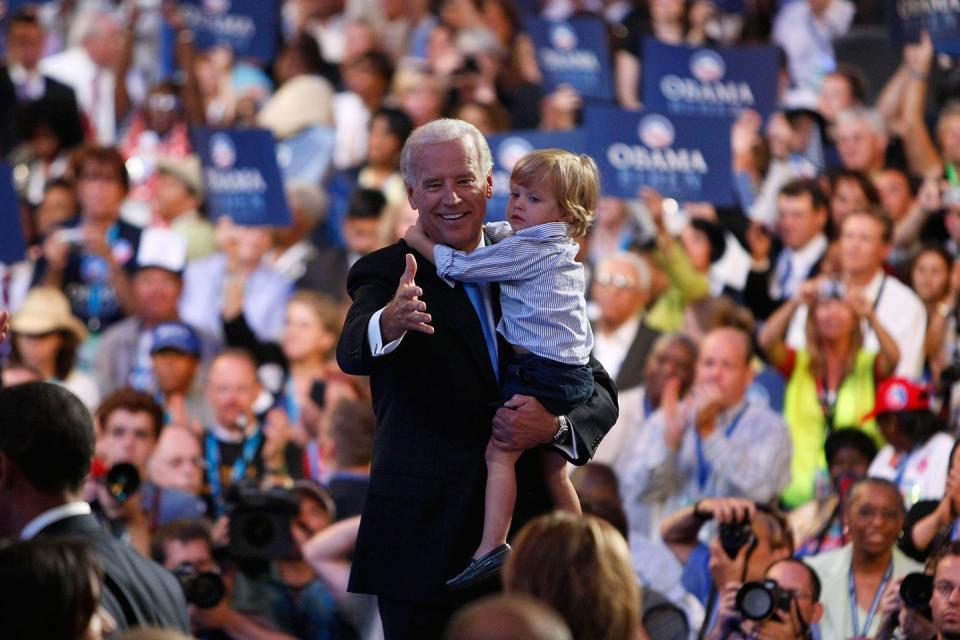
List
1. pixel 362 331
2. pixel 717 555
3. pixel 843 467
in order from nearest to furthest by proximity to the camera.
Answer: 1. pixel 362 331
2. pixel 717 555
3. pixel 843 467

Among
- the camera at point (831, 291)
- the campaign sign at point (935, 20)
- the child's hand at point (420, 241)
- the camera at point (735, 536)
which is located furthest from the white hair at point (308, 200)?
the child's hand at point (420, 241)

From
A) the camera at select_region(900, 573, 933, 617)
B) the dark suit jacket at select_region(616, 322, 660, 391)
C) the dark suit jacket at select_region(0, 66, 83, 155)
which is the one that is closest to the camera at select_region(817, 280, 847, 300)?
the dark suit jacket at select_region(616, 322, 660, 391)

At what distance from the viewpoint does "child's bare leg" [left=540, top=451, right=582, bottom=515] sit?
164 inches

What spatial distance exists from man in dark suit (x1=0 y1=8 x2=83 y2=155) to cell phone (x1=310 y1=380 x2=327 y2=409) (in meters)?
3.90

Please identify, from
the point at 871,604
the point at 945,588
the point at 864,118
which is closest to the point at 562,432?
the point at 945,588

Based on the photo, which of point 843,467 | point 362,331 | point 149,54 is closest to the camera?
point 362,331

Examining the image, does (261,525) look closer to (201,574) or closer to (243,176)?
(201,574)

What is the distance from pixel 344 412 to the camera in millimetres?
7199

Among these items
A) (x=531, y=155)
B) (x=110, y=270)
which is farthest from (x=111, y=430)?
(x=531, y=155)

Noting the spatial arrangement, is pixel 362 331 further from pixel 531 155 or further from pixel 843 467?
pixel 843 467

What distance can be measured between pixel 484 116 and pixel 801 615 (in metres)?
4.88

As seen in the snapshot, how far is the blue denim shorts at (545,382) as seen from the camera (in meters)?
4.03

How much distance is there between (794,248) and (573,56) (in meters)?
2.49

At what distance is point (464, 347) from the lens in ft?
13.3
